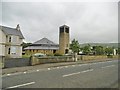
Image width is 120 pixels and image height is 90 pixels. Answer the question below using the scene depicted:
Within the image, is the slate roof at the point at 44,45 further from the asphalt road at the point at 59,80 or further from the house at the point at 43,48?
the asphalt road at the point at 59,80

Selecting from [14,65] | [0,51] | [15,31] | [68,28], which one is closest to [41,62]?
[14,65]

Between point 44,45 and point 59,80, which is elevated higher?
point 44,45

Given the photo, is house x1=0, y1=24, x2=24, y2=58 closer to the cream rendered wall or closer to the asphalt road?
the cream rendered wall

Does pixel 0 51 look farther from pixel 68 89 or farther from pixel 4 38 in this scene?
pixel 68 89

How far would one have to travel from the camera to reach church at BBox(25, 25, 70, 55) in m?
76.8

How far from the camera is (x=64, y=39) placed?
7662 centimetres

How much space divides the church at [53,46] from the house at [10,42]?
24349mm

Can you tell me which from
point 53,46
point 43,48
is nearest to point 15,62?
point 43,48

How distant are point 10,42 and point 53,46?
3760cm

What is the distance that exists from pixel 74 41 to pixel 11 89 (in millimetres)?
62108

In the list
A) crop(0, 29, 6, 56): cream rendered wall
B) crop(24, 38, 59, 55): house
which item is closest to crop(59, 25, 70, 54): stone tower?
crop(24, 38, 59, 55): house

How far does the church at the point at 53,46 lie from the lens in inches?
3024

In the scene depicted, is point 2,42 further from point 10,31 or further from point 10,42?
point 10,31

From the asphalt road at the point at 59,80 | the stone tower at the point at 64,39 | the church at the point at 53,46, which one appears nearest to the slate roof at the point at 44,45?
the church at the point at 53,46
